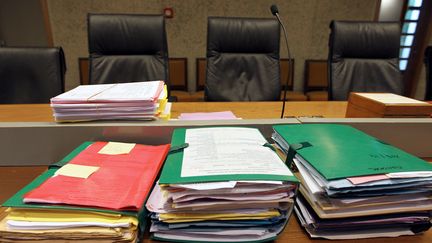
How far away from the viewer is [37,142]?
772mm

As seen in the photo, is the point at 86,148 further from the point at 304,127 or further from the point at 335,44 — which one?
the point at 335,44

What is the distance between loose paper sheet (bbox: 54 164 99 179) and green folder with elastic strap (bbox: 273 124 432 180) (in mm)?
447

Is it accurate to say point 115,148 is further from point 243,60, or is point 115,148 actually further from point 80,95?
point 243,60

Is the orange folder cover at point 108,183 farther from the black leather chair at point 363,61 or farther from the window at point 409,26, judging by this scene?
the window at point 409,26

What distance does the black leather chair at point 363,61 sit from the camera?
70.9 inches

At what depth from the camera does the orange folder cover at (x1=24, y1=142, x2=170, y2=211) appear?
0.46m

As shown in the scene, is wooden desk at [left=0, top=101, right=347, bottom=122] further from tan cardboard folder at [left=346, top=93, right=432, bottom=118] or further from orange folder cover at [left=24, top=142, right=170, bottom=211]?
orange folder cover at [left=24, top=142, right=170, bottom=211]

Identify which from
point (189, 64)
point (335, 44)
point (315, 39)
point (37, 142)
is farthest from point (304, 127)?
point (315, 39)

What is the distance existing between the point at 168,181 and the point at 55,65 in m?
1.52

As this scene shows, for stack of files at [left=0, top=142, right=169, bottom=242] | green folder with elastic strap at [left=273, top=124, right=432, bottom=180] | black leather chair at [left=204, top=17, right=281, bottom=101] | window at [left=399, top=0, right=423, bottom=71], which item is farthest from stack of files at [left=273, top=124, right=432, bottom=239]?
window at [left=399, top=0, right=423, bottom=71]

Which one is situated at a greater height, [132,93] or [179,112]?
[132,93]

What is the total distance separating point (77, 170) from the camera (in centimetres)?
57

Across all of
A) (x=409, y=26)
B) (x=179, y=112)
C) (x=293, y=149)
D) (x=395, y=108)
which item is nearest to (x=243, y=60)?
(x=179, y=112)

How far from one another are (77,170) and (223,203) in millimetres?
323
